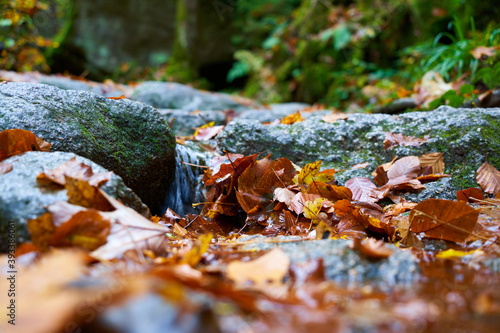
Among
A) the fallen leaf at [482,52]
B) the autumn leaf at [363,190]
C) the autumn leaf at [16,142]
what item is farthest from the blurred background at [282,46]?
the autumn leaf at [16,142]

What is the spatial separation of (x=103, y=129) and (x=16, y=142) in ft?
1.84

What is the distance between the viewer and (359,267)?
1000 millimetres

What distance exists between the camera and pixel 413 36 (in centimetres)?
701

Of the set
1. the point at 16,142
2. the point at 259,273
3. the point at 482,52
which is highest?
the point at 482,52

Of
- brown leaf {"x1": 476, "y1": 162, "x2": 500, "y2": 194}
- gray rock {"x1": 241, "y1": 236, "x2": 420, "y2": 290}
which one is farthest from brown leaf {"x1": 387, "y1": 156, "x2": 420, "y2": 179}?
gray rock {"x1": 241, "y1": 236, "x2": 420, "y2": 290}

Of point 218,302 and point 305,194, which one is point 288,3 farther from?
point 218,302

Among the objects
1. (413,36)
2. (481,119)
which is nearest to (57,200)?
(481,119)

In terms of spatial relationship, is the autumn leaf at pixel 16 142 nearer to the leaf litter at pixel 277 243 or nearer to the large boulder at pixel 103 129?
the leaf litter at pixel 277 243

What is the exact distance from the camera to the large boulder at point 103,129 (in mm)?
1791

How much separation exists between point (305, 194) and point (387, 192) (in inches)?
21.0

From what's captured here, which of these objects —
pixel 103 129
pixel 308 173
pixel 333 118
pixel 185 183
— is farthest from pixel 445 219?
pixel 103 129

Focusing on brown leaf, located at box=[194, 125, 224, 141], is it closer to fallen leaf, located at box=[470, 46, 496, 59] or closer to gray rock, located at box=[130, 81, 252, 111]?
gray rock, located at box=[130, 81, 252, 111]

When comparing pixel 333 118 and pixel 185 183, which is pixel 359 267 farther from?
pixel 333 118

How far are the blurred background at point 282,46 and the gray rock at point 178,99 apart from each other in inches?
82.2
